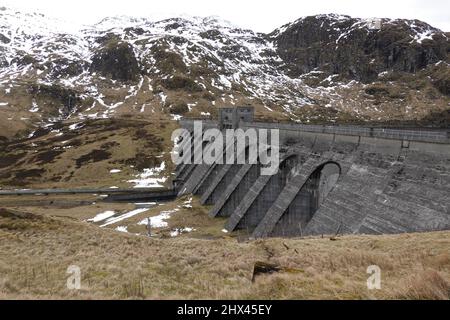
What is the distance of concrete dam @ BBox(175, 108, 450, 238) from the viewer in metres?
24.9

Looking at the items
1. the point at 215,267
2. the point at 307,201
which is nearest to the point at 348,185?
the point at 307,201

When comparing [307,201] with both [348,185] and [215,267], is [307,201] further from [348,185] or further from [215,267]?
[215,267]

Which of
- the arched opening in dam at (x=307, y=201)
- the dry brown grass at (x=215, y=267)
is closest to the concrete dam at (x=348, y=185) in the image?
the arched opening in dam at (x=307, y=201)

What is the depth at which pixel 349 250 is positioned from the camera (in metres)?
18.4

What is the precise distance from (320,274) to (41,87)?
212 metres

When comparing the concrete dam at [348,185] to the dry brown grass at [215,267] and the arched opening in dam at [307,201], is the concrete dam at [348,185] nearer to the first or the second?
the arched opening in dam at [307,201]

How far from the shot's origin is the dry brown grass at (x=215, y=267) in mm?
11852

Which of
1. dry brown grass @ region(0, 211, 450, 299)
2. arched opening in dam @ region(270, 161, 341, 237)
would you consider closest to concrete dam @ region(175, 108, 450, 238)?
arched opening in dam @ region(270, 161, 341, 237)

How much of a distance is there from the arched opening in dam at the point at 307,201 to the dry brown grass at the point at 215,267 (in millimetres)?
13563

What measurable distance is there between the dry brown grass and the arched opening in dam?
13.6 meters

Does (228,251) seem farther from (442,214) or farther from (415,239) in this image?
(442,214)

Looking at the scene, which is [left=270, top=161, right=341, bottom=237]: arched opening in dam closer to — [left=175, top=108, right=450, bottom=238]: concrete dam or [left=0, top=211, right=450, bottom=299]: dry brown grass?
[left=175, top=108, right=450, bottom=238]: concrete dam

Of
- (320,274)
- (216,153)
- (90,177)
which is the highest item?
(320,274)

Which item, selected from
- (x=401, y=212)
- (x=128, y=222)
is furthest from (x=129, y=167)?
(x=401, y=212)
